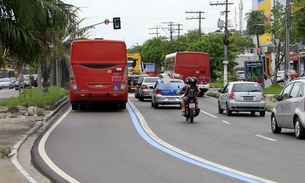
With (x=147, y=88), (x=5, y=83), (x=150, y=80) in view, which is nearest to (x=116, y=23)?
(x=150, y=80)

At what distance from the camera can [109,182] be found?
10.1 metres

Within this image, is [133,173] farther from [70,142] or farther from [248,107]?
[248,107]

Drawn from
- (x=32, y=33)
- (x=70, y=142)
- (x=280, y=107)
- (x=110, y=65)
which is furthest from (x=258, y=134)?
(x=110, y=65)

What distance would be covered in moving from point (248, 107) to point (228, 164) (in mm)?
14656

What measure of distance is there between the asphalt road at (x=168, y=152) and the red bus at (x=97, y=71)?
4484mm

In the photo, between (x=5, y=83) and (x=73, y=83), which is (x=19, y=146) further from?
(x=5, y=83)

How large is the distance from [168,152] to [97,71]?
14863 mm

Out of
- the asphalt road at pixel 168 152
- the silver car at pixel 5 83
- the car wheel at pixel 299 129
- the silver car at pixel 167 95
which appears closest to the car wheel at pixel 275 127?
the asphalt road at pixel 168 152

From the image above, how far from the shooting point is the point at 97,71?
2847cm

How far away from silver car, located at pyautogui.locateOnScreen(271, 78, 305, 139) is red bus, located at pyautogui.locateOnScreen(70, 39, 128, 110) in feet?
36.9

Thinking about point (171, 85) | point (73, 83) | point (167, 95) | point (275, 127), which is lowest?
point (275, 127)

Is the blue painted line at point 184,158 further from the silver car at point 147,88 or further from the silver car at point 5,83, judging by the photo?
the silver car at point 5,83

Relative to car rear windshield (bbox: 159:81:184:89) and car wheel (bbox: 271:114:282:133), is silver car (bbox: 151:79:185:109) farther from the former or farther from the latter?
car wheel (bbox: 271:114:282:133)

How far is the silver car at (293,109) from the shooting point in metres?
16.5
